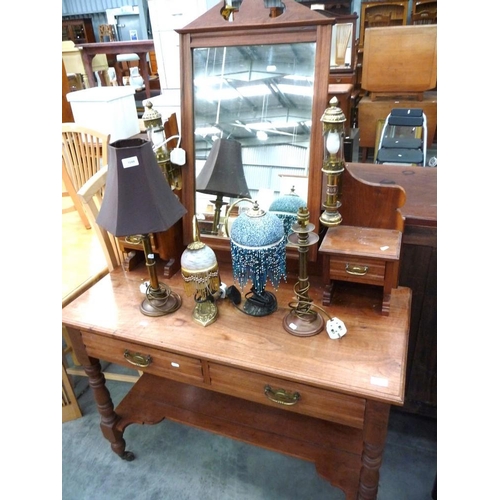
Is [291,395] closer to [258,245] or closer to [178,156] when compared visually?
[258,245]

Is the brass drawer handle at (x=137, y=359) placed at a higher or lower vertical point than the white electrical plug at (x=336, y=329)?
lower

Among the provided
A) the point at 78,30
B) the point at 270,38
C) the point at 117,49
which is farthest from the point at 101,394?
the point at 78,30

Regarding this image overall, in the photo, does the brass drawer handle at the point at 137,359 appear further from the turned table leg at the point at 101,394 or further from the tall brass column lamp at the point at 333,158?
the tall brass column lamp at the point at 333,158

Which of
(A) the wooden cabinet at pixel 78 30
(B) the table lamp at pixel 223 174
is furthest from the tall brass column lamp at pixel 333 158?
(A) the wooden cabinet at pixel 78 30

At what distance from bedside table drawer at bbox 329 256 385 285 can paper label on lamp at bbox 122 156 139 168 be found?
0.57 metres

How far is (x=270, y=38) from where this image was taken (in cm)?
106

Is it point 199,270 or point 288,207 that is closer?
point 199,270

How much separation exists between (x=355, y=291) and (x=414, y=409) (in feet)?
2.53

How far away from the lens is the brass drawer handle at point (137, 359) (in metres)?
1.17

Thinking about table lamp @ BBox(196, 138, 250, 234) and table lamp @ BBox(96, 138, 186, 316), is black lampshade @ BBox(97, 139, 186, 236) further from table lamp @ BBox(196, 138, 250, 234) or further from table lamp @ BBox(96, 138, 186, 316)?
table lamp @ BBox(196, 138, 250, 234)

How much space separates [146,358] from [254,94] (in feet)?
2.83

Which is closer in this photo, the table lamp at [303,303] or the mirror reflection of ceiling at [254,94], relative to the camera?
the table lamp at [303,303]

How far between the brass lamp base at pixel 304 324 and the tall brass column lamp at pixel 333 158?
0.87 feet

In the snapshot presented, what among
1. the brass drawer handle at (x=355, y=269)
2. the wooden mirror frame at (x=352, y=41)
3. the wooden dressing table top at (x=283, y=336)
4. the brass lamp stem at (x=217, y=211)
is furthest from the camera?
the wooden mirror frame at (x=352, y=41)
